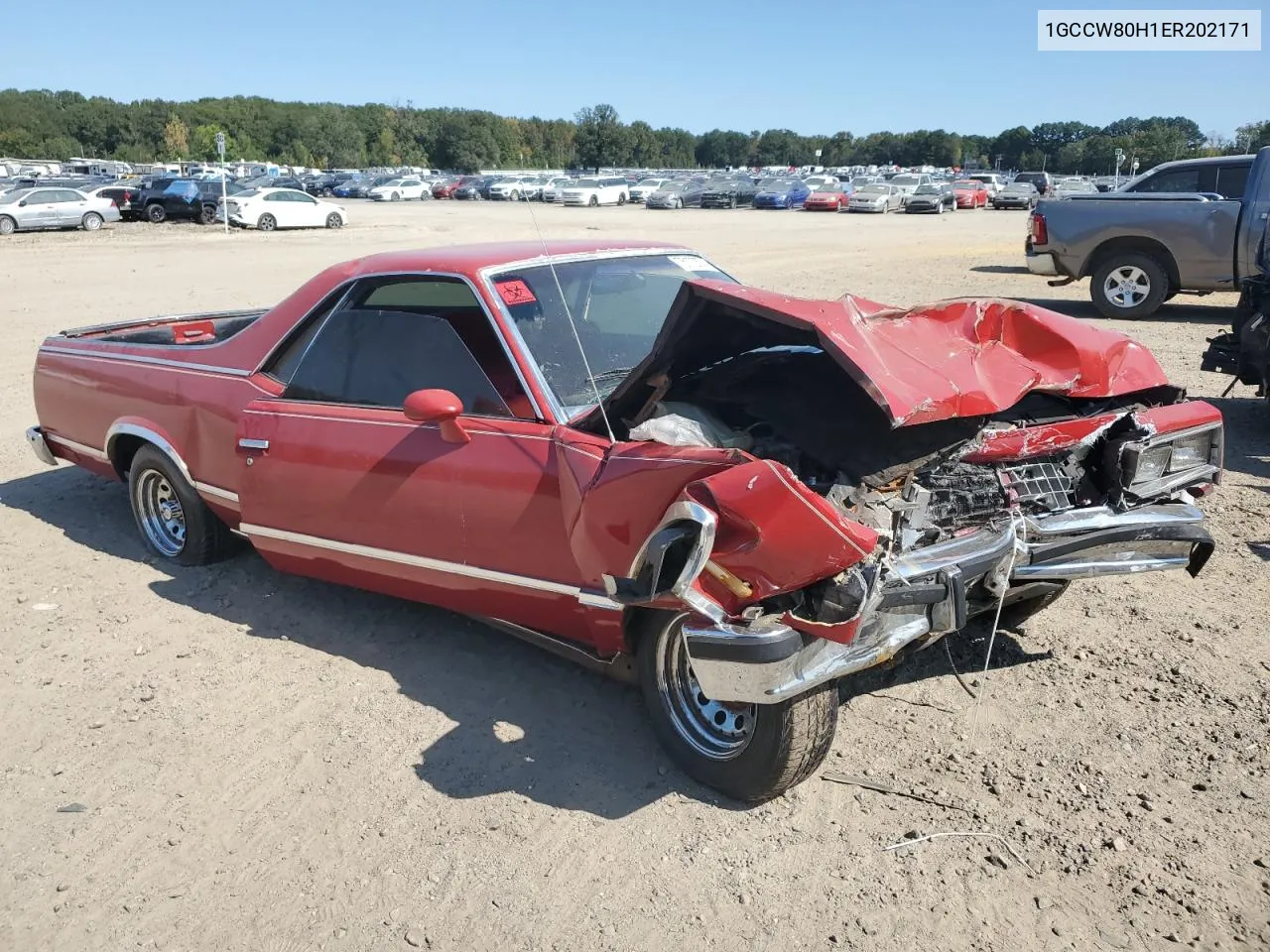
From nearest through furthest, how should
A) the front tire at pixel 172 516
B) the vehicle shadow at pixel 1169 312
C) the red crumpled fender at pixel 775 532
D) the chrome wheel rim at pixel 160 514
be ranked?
the red crumpled fender at pixel 775 532
the front tire at pixel 172 516
the chrome wheel rim at pixel 160 514
the vehicle shadow at pixel 1169 312

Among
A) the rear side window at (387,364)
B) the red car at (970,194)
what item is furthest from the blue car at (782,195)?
the rear side window at (387,364)

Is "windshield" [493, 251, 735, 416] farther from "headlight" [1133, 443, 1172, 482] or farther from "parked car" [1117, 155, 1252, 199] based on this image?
"parked car" [1117, 155, 1252, 199]

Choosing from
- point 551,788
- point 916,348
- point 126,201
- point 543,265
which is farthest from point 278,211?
point 916,348

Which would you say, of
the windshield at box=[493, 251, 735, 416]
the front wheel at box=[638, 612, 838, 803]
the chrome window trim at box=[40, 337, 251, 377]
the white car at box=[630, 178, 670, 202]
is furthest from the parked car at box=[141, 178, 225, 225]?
the front wheel at box=[638, 612, 838, 803]

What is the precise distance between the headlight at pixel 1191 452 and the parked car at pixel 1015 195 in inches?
1871

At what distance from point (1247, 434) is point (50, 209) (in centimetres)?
3315

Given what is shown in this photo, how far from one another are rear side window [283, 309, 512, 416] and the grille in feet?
5.85

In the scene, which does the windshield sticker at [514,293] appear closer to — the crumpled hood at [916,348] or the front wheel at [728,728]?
the crumpled hood at [916,348]

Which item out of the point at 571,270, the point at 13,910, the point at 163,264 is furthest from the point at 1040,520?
the point at 163,264

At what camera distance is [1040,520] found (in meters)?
3.35

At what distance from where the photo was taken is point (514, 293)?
4.02 m

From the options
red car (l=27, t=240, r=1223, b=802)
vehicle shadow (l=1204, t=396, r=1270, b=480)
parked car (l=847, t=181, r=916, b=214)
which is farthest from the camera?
parked car (l=847, t=181, r=916, b=214)

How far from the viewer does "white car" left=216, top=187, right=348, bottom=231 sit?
33281 mm

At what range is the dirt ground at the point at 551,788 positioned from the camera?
2.82 m
